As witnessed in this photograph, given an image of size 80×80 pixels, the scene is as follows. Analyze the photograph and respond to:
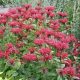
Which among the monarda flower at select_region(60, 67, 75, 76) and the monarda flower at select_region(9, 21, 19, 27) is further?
the monarda flower at select_region(9, 21, 19, 27)

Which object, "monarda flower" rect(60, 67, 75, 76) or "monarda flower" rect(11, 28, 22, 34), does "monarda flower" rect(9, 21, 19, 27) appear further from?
"monarda flower" rect(60, 67, 75, 76)

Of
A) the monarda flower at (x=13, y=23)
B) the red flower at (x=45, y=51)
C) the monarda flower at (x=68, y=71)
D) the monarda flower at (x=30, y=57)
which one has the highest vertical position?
the monarda flower at (x=13, y=23)

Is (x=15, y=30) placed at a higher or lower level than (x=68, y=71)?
higher

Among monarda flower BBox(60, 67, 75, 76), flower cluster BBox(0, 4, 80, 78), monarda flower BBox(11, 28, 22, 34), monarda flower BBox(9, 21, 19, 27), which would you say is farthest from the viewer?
monarda flower BBox(9, 21, 19, 27)

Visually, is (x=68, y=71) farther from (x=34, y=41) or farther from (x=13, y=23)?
(x=13, y=23)

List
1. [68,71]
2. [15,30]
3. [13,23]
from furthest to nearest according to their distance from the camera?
[13,23] → [15,30] → [68,71]

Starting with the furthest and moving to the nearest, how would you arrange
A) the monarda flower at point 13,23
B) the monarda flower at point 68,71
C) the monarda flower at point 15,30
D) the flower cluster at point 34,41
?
the monarda flower at point 13,23, the monarda flower at point 15,30, the flower cluster at point 34,41, the monarda flower at point 68,71

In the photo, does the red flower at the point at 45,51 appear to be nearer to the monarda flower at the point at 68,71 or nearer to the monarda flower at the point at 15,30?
the monarda flower at the point at 68,71

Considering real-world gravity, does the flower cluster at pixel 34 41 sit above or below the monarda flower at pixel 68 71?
above

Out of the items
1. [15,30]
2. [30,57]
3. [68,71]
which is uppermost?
[15,30]

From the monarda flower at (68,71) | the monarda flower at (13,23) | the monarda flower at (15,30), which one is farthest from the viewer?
the monarda flower at (13,23)

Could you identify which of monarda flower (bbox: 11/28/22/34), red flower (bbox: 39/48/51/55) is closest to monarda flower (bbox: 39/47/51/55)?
red flower (bbox: 39/48/51/55)

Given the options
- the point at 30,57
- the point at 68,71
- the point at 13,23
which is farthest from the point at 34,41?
the point at 68,71

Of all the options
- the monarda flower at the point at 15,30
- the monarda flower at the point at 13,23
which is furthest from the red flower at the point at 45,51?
the monarda flower at the point at 13,23
